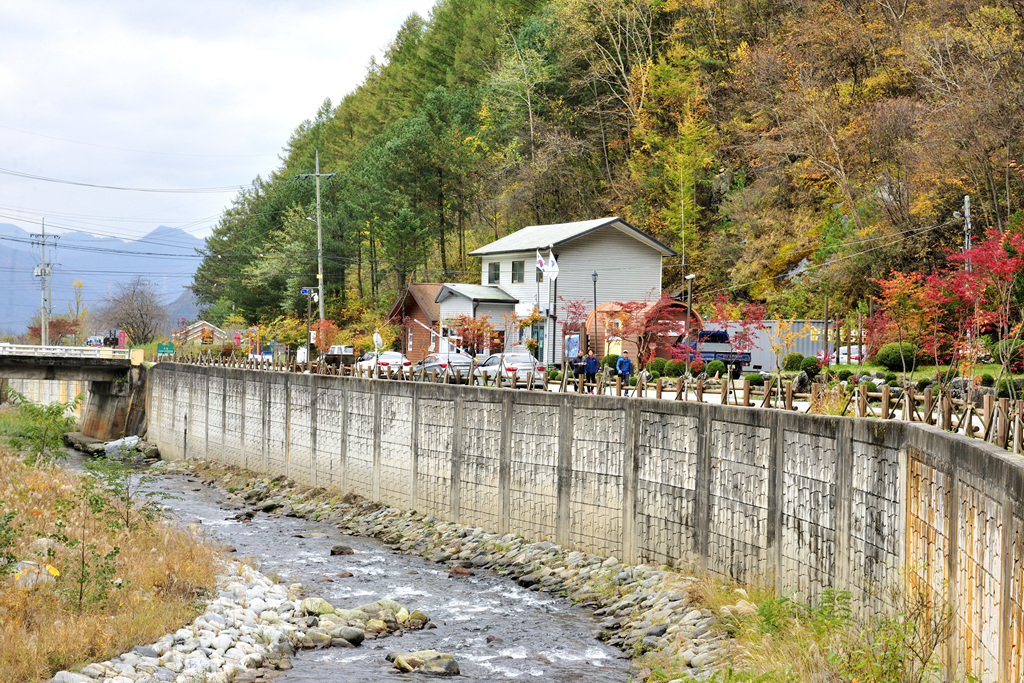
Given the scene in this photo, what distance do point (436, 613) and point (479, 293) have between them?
33703mm

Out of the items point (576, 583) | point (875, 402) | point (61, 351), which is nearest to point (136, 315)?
point (61, 351)

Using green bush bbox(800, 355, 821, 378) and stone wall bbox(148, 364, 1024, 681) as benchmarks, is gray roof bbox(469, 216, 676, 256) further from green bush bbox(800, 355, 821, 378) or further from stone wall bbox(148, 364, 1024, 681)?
stone wall bbox(148, 364, 1024, 681)

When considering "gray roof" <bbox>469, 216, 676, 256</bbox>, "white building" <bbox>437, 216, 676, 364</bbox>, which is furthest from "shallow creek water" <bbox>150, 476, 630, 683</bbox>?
"gray roof" <bbox>469, 216, 676, 256</bbox>

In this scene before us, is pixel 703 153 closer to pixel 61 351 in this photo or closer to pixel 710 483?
Answer: pixel 61 351

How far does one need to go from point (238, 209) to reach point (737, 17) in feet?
222

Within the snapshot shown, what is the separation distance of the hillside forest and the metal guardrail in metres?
18.7

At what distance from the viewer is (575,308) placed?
48.1 meters

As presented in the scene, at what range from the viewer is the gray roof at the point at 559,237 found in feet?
161

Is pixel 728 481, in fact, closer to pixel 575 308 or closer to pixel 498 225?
pixel 575 308

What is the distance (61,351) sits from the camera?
Answer: 51.0 metres

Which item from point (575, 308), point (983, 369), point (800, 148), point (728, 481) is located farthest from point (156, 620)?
point (800, 148)

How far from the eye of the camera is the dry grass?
1313cm

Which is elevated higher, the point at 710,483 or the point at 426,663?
the point at 710,483

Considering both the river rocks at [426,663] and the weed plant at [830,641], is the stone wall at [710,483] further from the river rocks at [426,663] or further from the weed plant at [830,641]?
the river rocks at [426,663]
